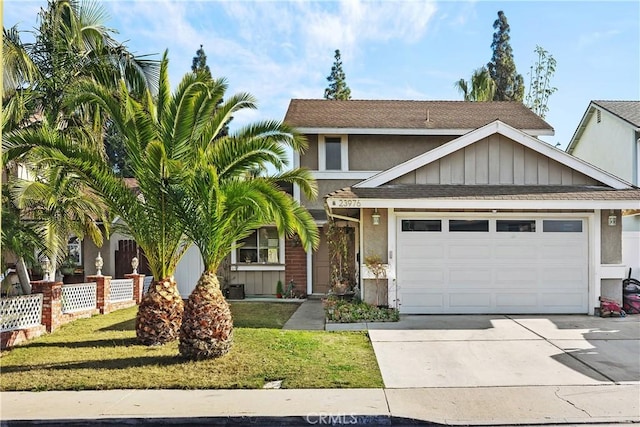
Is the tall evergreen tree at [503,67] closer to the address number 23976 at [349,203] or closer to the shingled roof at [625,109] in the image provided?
the shingled roof at [625,109]

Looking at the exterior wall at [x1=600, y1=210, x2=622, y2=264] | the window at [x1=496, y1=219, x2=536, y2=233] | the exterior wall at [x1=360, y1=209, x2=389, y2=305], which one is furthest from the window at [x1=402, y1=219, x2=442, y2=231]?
the exterior wall at [x1=600, y1=210, x2=622, y2=264]

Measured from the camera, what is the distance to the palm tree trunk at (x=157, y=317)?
29.2ft

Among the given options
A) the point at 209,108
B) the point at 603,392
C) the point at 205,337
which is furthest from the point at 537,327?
the point at 209,108

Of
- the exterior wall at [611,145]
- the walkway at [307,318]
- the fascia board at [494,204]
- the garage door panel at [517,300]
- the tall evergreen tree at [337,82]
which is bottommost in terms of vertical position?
the walkway at [307,318]

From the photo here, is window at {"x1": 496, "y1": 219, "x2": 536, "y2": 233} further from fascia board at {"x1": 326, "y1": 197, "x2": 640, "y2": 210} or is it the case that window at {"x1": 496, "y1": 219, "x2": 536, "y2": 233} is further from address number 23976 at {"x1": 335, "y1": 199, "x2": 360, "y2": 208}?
address number 23976 at {"x1": 335, "y1": 199, "x2": 360, "y2": 208}

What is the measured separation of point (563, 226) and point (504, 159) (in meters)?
2.08

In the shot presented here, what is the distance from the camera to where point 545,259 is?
38.0 ft

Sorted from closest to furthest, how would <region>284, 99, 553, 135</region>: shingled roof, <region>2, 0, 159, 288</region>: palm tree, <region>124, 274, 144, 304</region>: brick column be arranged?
<region>2, 0, 159, 288</region>: palm tree < <region>124, 274, 144, 304</region>: brick column < <region>284, 99, 553, 135</region>: shingled roof

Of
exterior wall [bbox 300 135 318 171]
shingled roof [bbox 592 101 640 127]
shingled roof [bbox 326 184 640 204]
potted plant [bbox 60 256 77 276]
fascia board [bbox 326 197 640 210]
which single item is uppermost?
shingled roof [bbox 592 101 640 127]

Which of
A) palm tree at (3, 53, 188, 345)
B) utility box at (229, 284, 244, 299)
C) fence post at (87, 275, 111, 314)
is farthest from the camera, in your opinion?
utility box at (229, 284, 244, 299)

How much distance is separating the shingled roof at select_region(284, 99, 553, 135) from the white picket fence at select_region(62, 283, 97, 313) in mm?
7573

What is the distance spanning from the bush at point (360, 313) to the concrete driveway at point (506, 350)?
0.29 meters

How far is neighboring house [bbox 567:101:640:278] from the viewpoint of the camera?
19344 millimetres

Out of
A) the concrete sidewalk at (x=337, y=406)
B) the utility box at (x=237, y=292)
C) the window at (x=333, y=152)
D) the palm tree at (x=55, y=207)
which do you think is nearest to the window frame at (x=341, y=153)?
the window at (x=333, y=152)
